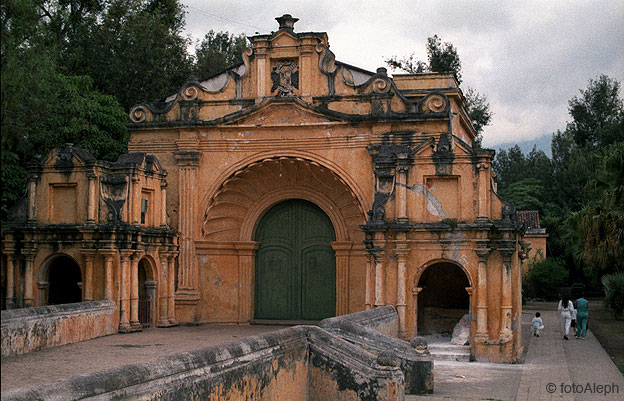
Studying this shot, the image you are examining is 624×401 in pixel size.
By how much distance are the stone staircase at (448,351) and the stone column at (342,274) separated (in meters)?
4.29

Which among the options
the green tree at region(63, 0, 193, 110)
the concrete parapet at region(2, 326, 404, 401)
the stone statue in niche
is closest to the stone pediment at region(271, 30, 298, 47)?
the stone statue in niche

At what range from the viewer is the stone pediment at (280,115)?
23047mm

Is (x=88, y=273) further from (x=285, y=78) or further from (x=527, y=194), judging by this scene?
(x=527, y=194)

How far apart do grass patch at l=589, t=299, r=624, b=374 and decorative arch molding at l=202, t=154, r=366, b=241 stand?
8102 mm

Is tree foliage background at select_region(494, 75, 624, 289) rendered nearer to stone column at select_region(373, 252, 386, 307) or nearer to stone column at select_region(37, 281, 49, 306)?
stone column at select_region(373, 252, 386, 307)

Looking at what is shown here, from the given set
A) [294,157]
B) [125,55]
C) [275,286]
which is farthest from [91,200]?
[125,55]

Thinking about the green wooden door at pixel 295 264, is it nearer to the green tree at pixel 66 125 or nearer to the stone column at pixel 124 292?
the stone column at pixel 124 292

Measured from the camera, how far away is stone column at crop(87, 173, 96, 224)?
67.8 ft

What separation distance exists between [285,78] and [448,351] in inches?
387

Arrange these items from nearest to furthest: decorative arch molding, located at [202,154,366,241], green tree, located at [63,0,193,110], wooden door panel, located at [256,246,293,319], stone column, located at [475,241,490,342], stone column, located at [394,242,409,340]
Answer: stone column, located at [475,241,490,342] < stone column, located at [394,242,409,340] < decorative arch molding, located at [202,154,366,241] < wooden door panel, located at [256,246,293,319] < green tree, located at [63,0,193,110]

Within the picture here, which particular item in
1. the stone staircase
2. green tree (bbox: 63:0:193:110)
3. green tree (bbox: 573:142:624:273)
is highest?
green tree (bbox: 63:0:193:110)

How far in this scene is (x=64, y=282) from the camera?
2348 centimetres

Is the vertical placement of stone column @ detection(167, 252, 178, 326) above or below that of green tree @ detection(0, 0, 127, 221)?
below

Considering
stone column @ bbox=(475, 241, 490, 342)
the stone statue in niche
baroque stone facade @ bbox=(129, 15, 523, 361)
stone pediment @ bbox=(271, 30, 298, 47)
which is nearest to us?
stone column @ bbox=(475, 241, 490, 342)
